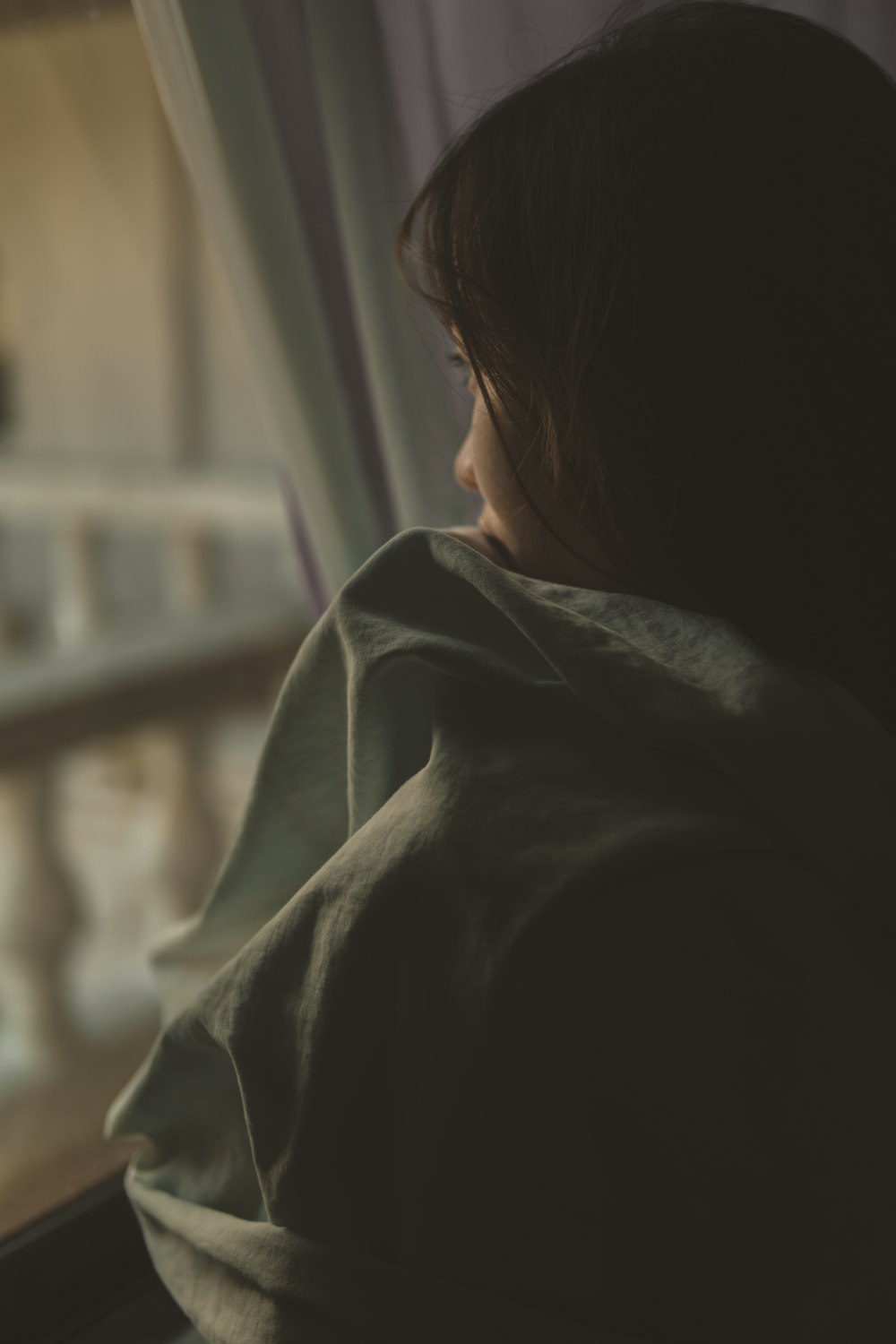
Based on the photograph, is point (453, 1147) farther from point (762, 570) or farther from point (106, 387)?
point (106, 387)

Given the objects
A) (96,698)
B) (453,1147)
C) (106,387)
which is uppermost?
(106,387)

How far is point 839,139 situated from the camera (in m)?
0.49

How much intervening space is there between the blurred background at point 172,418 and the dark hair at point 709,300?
154 millimetres

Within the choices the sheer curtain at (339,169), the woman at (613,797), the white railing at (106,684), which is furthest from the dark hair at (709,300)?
the white railing at (106,684)

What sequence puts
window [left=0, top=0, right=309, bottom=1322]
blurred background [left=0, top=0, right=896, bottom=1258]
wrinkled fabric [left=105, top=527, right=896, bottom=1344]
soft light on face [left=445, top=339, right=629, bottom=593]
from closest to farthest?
wrinkled fabric [left=105, top=527, right=896, bottom=1344], soft light on face [left=445, top=339, right=629, bottom=593], blurred background [left=0, top=0, right=896, bottom=1258], window [left=0, top=0, right=309, bottom=1322]

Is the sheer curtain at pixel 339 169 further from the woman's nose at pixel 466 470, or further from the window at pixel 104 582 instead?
the window at pixel 104 582

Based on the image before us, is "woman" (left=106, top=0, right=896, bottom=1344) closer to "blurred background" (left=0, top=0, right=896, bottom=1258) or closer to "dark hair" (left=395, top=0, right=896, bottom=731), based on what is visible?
"dark hair" (left=395, top=0, right=896, bottom=731)

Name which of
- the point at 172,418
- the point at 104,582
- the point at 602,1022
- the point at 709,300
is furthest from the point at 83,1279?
the point at 172,418

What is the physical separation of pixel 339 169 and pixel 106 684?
2.52 feet

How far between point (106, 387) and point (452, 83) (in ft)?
4.37

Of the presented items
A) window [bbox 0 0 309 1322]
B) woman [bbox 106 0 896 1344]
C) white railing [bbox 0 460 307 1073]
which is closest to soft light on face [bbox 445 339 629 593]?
woman [bbox 106 0 896 1344]

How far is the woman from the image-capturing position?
1.40 feet

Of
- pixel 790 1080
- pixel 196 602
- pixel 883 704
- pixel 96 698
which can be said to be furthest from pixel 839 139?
pixel 196 602

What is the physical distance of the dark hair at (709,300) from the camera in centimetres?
48
